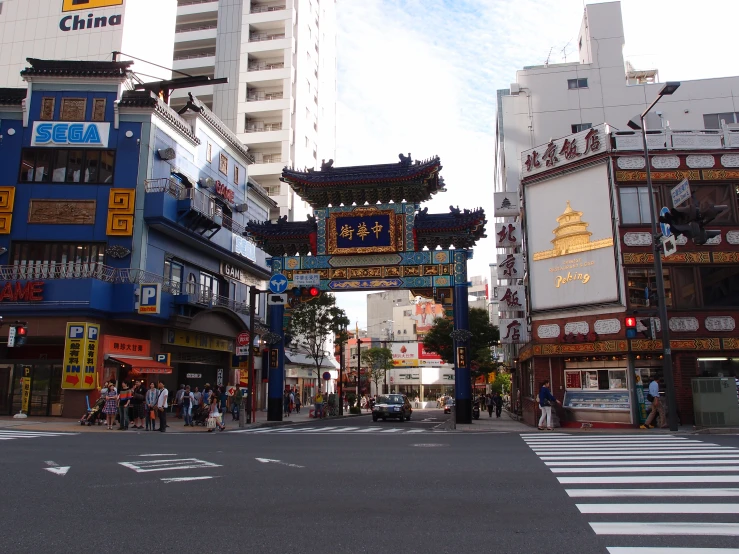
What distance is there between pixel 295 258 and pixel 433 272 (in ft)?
24.3

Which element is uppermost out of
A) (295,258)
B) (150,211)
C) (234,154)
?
(234,154)

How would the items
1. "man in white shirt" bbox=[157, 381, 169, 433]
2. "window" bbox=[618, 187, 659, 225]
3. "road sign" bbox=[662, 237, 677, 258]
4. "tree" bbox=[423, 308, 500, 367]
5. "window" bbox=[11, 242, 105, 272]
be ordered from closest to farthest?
1. "road sign" bbox=[662, 237, 677, 258]
2. "man in white shirt" bbox=[157, 381, 169, 433]
3. "window" bbox=[618, 187, 659, 225]
4. "window" bbox=[11, 242, 105, 272]
5. "tree" bbox=[423, 308, 500, 367]

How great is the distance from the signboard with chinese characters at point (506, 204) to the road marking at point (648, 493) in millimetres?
25365

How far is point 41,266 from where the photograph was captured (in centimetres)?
2991

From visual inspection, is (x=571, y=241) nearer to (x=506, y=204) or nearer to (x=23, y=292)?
(x=506, y=204)

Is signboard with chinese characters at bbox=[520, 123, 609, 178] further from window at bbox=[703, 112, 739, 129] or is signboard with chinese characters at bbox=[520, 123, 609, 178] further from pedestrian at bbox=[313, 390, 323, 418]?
window at bbox=[703, 112, 739, 129]

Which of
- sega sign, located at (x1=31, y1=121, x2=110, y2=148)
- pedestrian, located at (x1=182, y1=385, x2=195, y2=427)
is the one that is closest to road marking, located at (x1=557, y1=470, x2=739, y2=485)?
pedestrian, located at (x1=182, y1=385, x2=195, y2=427)

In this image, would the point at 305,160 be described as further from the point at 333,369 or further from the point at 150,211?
the point at 150,211

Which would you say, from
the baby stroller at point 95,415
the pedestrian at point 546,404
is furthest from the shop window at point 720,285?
the baby stroller at point 95,415

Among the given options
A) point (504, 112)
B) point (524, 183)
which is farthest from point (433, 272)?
point (504, 112)

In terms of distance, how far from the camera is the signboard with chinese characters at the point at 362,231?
3138 centimetres

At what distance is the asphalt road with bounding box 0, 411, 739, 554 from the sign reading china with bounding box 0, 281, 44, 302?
54.3 feet

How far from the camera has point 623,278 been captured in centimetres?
2398

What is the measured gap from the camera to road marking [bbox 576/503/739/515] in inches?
287
